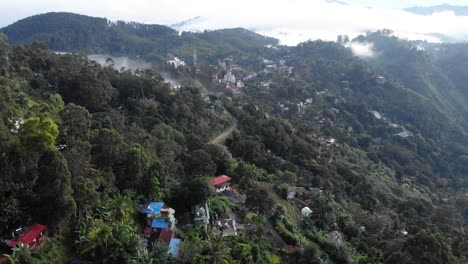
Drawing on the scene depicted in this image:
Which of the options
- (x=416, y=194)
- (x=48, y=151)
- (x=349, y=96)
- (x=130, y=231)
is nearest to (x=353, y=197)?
A: (x=416, y=194)

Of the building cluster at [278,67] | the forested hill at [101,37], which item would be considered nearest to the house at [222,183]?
the building cluster at [278,67]

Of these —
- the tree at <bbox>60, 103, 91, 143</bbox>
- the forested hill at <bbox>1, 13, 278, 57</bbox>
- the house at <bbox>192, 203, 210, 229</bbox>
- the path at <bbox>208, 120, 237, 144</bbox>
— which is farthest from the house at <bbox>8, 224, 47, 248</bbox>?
the forested hill at <bbox>1, 13, 278, 57</bbox>

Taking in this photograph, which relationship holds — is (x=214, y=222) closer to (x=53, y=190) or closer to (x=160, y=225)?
(x=160, y=225)

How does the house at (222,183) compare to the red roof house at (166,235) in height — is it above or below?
below

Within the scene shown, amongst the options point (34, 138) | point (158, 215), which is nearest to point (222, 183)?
point (158, 215)

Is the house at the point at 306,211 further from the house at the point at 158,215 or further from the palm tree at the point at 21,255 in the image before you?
the palm tree at the point at 21,255

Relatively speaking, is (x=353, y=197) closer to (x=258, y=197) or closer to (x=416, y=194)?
(x=416, y=194)
